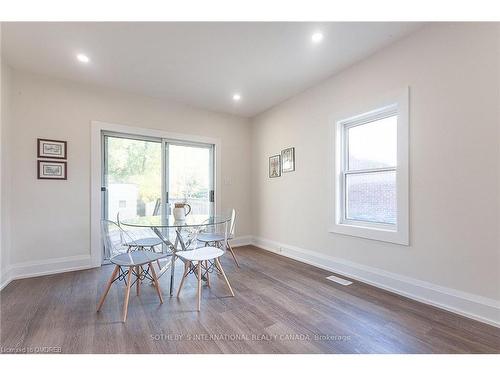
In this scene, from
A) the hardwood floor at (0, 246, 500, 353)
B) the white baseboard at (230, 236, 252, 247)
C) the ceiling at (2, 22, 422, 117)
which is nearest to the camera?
the hardwood floor at (0, 246, 500, 353)

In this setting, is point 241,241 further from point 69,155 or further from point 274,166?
point 69,155

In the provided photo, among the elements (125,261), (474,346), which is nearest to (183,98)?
(125,261)

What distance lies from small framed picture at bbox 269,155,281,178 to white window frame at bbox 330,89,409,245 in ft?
3.92

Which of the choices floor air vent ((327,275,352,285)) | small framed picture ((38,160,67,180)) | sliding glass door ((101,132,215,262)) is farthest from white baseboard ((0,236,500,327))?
small framed picture ((38,160,67,180))

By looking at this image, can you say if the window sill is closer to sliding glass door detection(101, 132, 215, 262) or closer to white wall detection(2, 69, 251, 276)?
sliding glass door detection(101, 132, 215, 262)

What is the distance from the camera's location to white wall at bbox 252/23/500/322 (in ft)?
5.86

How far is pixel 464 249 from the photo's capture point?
191 centimetres

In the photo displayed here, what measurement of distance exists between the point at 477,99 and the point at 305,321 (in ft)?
7.55

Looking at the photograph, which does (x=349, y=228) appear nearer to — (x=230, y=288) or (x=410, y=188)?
(x=410, y=188)

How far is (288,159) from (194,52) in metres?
2.09

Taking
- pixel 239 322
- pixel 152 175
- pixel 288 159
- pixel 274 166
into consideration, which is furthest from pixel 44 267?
pixel 288 159

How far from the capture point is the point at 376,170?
8.60 feet

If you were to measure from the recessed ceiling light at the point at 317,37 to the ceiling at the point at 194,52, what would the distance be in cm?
5
